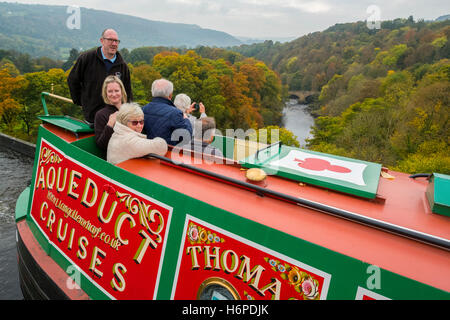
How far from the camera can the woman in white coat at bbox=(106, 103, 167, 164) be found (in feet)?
9.04

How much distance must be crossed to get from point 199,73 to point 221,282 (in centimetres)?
4015

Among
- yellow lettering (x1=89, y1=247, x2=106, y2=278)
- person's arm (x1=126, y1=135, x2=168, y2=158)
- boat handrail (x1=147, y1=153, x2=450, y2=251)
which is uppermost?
person's arm (x1=126, y1=135, x2=168, y2=158)

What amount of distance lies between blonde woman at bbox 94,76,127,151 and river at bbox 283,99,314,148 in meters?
43.5

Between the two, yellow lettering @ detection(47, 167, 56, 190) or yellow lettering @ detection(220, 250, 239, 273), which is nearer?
yellow lettering @ detection(220, 250, 239, 273)

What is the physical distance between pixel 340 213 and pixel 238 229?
0.67 meters

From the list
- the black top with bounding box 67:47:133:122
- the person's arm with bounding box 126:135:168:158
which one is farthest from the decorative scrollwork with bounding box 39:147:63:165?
the person's arm with bounding box 126:135:168:158

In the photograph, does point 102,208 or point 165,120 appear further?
point 165,120

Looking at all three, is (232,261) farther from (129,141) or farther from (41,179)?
(41,179)

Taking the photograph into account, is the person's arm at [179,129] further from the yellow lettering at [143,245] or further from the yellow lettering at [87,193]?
the yellow lettering at [143,245]

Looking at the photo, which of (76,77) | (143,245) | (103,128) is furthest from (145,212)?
(76,77)

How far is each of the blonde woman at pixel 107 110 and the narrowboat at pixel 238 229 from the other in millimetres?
269

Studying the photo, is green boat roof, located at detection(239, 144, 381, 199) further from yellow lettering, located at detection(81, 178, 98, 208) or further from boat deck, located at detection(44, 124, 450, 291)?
yellow lettering, located at detection(81, 178, 98, 208)

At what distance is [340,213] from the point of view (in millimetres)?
1820

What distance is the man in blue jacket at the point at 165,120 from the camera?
10.3ft
